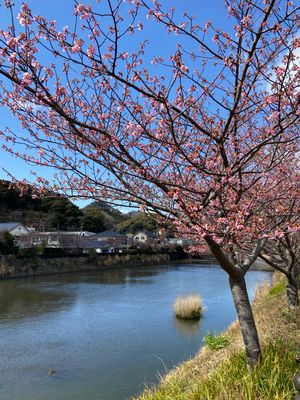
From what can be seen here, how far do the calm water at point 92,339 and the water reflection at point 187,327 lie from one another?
0.11ft

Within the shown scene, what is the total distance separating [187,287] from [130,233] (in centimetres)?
4132

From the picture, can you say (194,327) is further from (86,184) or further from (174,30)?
(174,30)

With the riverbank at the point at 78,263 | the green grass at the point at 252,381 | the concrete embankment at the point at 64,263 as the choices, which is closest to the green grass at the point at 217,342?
the green grass at the point at 252,381

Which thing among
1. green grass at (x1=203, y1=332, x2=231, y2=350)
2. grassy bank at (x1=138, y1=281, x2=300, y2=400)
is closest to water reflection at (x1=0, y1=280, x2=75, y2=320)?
green grass at (x1=203, y1=332, x2=231, y2=350)

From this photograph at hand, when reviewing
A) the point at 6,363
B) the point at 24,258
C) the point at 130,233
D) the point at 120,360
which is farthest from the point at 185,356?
the point at 130,233

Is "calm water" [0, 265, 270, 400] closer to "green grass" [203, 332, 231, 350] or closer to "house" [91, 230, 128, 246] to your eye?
"green grass" [203, 332, 231, 350]

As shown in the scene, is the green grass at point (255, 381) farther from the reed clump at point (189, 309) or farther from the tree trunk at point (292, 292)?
the reed clump at point (189, 309)

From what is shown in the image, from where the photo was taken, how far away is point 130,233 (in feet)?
214

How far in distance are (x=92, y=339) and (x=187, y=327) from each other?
332cm

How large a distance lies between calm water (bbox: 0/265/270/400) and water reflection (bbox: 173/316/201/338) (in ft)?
0.11

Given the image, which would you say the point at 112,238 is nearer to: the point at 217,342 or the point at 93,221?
the point at 93,221

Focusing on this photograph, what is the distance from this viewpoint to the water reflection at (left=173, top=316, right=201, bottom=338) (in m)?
12.8

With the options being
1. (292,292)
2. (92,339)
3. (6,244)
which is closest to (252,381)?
(292,292)

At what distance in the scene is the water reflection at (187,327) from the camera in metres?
12.8
